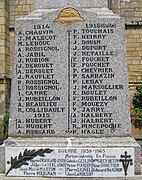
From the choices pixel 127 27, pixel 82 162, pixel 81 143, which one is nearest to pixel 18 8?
pixel 127 27

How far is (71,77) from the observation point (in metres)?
4.34

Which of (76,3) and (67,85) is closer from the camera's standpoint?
(67,85)

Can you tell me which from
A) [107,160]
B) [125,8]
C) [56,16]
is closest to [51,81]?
[56,16]

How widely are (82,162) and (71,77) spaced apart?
1040mm

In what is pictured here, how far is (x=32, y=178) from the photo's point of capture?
409 centimetres

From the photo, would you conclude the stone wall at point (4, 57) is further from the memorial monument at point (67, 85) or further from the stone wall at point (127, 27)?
the memorial monument at point (67, 85)

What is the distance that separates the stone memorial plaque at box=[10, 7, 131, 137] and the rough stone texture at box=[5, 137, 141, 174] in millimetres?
93

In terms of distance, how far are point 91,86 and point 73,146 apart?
2.52ft

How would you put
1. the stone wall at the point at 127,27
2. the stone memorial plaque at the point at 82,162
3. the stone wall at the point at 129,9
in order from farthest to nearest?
the stone wall at the point at 129,9, the stone wall at the point at 127,27, the stone memorial plaque at the point at 82,162

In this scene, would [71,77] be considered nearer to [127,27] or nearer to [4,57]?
[4,57]

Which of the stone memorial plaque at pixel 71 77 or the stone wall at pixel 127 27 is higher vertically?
the stone wall at pixel 127 27

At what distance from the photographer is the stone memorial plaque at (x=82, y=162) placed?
408 centimetres

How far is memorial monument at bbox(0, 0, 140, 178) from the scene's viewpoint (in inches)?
167

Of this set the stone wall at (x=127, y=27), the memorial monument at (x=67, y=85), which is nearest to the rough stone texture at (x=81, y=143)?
the memorial monument at (x=67, y=85)
